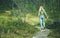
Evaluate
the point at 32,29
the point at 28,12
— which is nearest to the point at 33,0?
the point at 28,12

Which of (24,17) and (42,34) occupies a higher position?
(24,17)

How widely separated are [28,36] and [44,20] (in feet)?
2.13

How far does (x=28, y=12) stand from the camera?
5652 millimetres

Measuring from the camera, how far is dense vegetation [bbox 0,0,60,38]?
18.4ft

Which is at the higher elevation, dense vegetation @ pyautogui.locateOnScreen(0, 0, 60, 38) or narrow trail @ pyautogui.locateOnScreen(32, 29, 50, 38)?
dense vegetation @ pyautogui.locateOnScreen(0, 0, 60, 38)

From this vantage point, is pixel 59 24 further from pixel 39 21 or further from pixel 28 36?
pixel 28 36

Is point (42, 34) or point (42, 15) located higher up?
point (42, 15)

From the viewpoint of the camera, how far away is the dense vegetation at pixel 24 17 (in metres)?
5.61

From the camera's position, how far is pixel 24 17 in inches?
223

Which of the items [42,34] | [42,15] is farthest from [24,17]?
[42,34]

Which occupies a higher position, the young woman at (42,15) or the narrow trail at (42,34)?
the young woman at (42,15)

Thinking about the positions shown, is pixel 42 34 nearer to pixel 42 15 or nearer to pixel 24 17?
pixel 42 15

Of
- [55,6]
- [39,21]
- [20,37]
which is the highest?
[55,6]

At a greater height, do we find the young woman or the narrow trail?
the young woman
